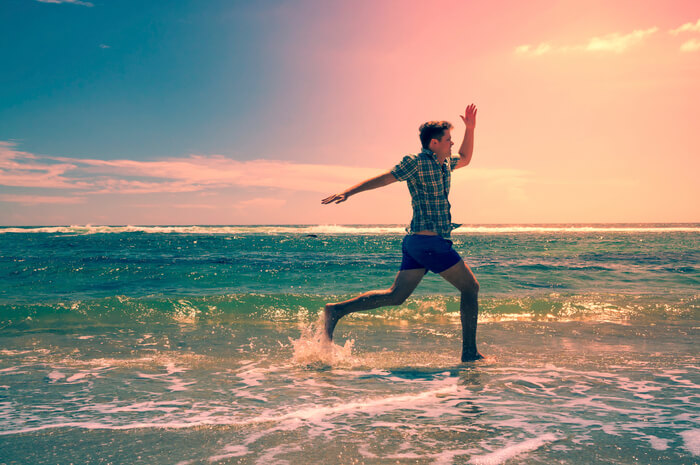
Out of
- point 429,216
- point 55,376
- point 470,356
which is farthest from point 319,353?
point 55,376

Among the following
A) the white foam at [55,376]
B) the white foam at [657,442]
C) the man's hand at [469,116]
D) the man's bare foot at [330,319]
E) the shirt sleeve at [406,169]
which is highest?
the man's hand at [469,116]

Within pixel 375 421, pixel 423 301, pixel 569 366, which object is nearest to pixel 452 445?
pixel 375 421

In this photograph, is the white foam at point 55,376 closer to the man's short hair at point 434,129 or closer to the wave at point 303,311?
the wave at point 303,311

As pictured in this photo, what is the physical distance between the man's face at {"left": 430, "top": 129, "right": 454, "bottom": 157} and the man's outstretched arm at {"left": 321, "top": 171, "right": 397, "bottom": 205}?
1.68ft

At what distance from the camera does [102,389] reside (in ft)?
12.4

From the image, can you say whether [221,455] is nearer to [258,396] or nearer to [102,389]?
[258,396]

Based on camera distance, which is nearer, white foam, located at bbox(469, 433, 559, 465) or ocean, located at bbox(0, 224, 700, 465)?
white foam, located at bbox(469, 433, 559, 465)

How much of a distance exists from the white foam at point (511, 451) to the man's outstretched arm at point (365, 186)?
2.29 metres

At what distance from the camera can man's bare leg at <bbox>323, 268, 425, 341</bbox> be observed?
14.6 feet

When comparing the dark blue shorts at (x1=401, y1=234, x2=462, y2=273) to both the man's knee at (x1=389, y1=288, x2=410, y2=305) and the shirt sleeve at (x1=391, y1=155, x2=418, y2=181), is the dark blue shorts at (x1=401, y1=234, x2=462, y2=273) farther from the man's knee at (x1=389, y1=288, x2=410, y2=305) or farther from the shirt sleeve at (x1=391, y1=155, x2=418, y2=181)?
the shirt sleeve at (x1=391, y1=155, x2=418, y2=181)

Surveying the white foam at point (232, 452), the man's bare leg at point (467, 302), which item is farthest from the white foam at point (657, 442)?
the white foam at point (232, 452)

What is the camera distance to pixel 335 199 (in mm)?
Answer: 3994

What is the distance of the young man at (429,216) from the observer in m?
4.20

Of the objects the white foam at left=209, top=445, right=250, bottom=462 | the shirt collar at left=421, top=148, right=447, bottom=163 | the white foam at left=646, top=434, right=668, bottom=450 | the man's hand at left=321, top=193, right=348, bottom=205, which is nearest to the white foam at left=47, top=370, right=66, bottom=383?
the white foam at left=209, top=445, right=250, bottom=462
